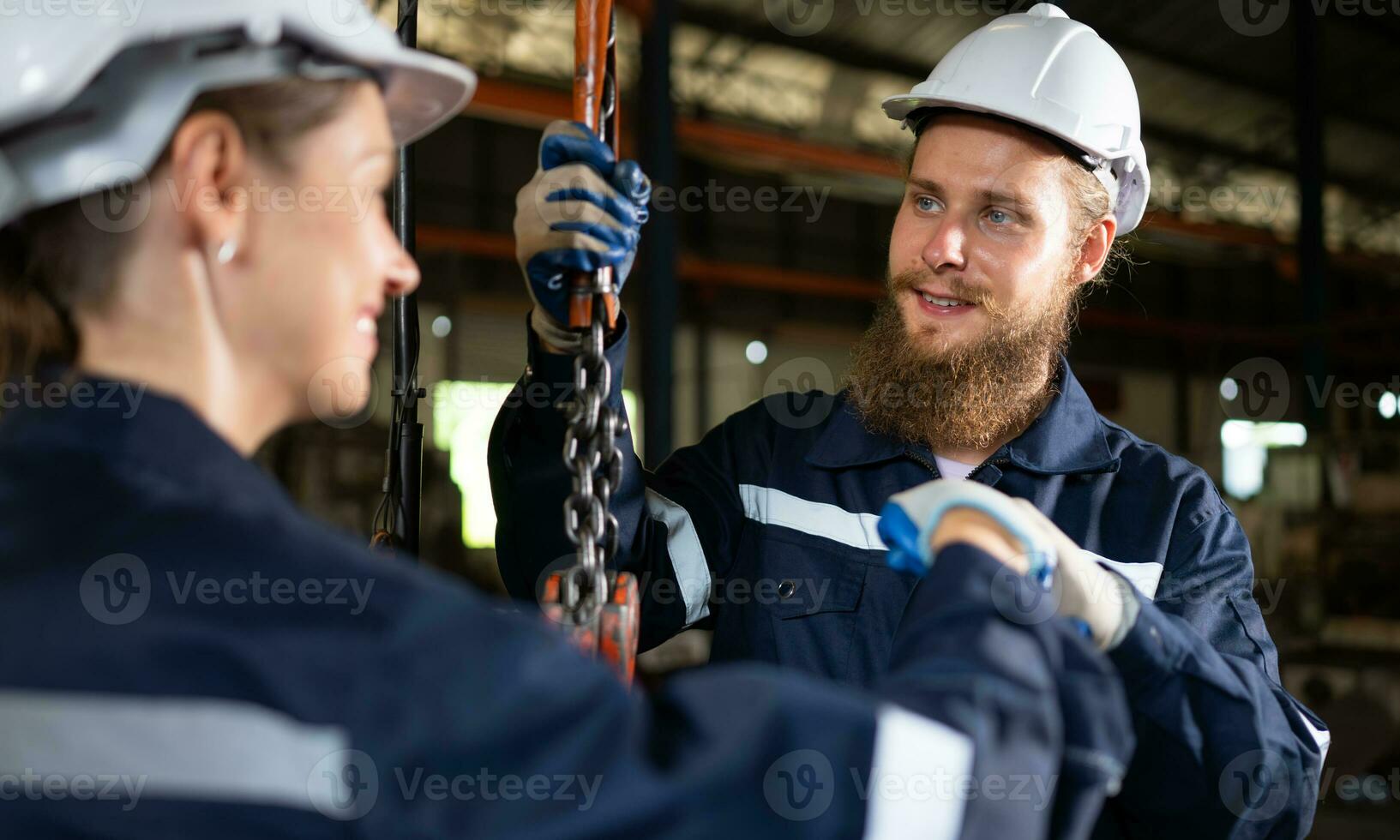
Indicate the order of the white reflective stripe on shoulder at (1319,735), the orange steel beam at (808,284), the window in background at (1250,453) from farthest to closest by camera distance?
the orange steel beam at (808,284), the window in background at (1250,453), the white reflective stripe on shoulder at (1319,735)

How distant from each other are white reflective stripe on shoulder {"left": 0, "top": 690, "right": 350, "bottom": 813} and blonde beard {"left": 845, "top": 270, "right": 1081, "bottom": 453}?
57.0 inches

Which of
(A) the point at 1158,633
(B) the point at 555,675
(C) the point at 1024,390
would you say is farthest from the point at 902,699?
(C) the point at 1024,390

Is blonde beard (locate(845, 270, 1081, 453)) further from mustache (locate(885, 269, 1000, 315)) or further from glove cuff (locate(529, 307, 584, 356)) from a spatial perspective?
glove cuff (locate(529, 307, 584, 356))

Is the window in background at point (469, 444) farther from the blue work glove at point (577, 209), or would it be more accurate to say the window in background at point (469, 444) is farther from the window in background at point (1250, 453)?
the blue work glove at point (577, 209)

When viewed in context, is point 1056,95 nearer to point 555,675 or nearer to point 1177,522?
point 1177,522

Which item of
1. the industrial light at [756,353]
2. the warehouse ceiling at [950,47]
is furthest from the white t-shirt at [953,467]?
the industrial light at [756,353]

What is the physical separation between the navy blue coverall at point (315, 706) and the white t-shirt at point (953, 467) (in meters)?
1.10

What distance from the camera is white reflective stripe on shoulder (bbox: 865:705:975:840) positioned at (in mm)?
924

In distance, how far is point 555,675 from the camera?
0.88 meters

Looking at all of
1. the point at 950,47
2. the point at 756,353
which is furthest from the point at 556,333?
the point at 756,353

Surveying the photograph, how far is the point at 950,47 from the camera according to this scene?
10398 millimetres

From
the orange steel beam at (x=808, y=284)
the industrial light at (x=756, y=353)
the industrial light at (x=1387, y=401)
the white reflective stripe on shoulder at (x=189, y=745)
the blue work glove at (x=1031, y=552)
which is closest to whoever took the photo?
the white reflective stripe on shoulder at (x=189, y=745)

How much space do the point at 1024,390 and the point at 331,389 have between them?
144cm

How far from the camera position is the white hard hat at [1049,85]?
81.1 inches
